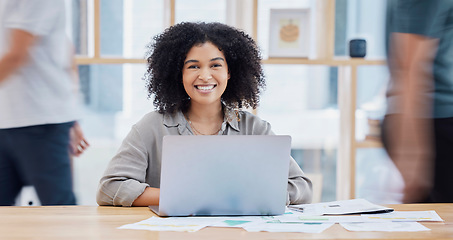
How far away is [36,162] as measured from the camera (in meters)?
2.25

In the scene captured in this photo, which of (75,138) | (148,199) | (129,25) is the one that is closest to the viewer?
(148,199)

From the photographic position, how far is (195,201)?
4.61 feet

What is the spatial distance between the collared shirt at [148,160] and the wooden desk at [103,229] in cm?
16

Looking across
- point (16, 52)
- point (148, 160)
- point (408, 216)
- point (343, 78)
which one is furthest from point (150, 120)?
point (343, 78)

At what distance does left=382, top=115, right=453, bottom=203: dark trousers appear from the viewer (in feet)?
6.89

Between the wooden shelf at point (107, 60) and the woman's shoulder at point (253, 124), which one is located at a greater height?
the wooden shelf at point (107, 60)

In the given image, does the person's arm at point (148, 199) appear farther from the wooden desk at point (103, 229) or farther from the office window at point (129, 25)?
the office window at point (129, 25)

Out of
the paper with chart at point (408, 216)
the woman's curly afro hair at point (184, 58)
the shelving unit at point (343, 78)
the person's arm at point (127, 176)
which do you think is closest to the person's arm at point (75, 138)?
the woman's curly afro hair at point (184, 58)

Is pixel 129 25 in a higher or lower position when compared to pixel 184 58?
higher

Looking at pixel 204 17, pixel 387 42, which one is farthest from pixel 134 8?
pixel 387 42

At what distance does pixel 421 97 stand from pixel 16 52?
1620 mm

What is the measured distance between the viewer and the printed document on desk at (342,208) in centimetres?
151

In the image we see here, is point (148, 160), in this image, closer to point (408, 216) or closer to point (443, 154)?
point (408, 216)

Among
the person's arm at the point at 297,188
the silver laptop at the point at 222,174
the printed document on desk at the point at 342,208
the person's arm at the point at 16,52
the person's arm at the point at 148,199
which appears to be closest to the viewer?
the silver laptop at the point at 222,174
